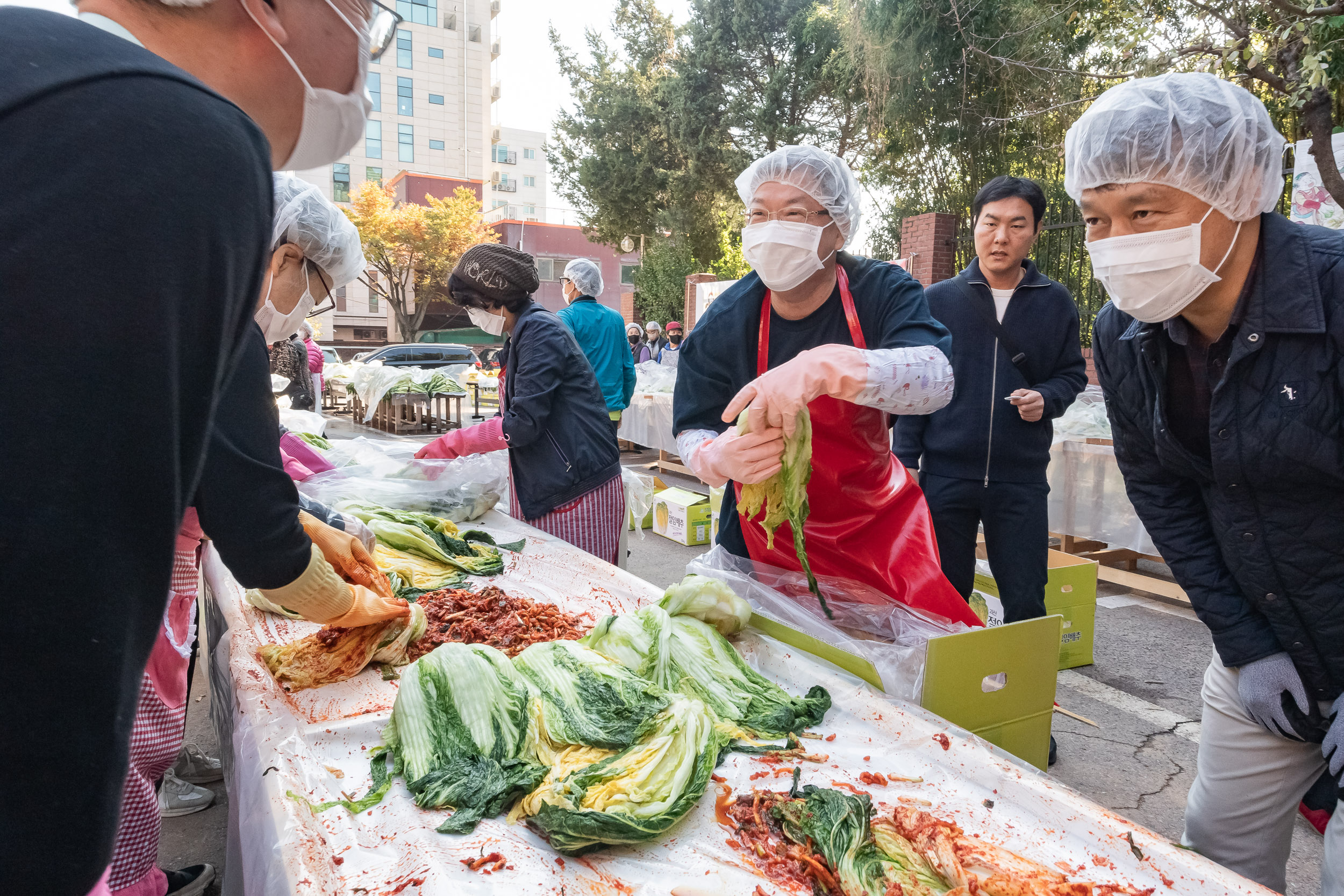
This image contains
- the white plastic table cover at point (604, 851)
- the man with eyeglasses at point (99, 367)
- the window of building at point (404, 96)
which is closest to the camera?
the man with eyeglasses at point (99, 367)

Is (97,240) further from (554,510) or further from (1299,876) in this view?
(1299,876)

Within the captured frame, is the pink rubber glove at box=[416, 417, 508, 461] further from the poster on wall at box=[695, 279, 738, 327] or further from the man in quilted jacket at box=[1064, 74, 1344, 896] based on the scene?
the poster on wall at box=[695, 279, 738, 327]

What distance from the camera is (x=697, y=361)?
286cm

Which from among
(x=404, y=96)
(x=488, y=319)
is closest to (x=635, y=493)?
(x=488, y=319)

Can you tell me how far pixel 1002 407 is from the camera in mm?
3754

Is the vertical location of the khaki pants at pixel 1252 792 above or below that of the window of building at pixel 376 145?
below

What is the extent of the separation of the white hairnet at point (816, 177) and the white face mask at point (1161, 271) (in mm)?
1060

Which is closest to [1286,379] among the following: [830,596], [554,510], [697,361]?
[830,596]

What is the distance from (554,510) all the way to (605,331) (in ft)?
14.1

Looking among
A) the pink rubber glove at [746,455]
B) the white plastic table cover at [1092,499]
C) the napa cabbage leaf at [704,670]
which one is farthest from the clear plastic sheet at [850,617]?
the white plastic table cover at [1092,499]

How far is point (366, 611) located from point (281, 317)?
1218mm

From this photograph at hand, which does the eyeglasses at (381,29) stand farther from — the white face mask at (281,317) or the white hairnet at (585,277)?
the white hairnet at (585,277)

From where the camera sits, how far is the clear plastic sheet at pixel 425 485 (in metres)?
4.12

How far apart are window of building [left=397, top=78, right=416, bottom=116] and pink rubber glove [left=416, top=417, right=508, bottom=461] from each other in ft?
161
